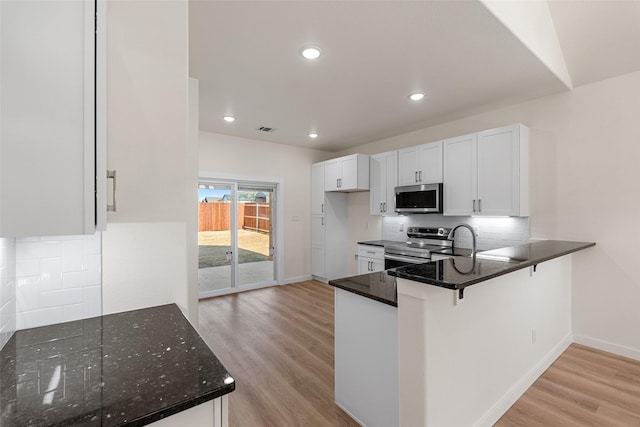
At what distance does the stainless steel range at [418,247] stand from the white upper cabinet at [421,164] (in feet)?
2.48

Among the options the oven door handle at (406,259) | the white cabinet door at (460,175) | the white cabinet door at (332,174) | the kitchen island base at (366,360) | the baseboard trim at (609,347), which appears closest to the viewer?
the kitchen island base at (366,360)

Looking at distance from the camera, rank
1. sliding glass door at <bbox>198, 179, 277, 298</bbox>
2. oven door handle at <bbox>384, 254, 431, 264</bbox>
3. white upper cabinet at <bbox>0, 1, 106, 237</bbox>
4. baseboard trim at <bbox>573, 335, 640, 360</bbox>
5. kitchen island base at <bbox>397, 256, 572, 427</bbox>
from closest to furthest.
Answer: white upper cabinet at <bbox>0, 1, 106, 237</bbox> < kitchen island base at <bbox>397, 256, 572, 427</bbox> < baseboard trim at <bbox>573, 335, 640, 360</bbox> < oven door handle at <bbox>384, 254, 431, 264</bbox> < sliding glass door at <bbox>198, 179, 277, 298</bbox>

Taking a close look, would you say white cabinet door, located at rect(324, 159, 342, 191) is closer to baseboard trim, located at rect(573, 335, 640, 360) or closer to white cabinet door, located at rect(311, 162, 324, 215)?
white cabinet door, located at rect(311, 162, 324, 215)

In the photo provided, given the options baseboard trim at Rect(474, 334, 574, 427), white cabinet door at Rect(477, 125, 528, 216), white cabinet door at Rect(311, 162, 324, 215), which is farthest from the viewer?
white cabinet door at Rect(311, 162, 324, 215)

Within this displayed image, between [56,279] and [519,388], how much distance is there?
303 cm

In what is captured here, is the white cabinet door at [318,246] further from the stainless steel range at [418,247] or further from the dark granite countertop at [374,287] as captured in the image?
the dark granite countertop at [374,287]

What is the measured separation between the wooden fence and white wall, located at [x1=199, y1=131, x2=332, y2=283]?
0.40 m

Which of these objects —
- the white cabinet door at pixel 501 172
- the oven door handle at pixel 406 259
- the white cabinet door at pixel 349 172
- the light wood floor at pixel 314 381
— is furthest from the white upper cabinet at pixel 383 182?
the light wood floor at pixel 314 381

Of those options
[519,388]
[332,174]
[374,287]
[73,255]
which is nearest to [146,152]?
[73,255]

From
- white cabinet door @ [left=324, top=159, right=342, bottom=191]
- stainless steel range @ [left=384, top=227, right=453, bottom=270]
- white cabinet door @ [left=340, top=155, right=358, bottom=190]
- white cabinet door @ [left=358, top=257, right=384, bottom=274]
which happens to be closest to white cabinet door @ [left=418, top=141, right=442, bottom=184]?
stainless steel range @ [left=384, top=227, right=453, bottom=270]

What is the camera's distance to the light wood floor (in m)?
2.06

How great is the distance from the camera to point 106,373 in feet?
3.02

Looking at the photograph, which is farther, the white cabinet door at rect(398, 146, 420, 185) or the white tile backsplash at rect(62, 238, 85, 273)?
the white cabinet door at rect(398, 146, 420, 185)

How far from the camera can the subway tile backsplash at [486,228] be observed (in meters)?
3.57
